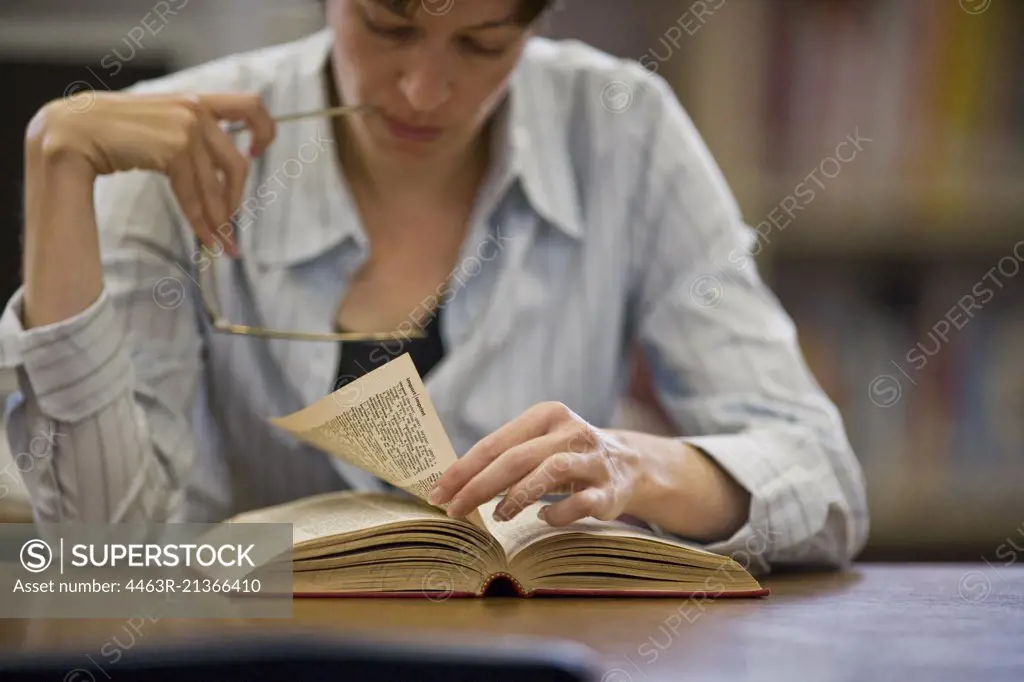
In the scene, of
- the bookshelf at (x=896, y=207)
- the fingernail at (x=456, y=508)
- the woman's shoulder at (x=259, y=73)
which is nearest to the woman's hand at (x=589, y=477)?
the fingernail at (x=456, y=508)

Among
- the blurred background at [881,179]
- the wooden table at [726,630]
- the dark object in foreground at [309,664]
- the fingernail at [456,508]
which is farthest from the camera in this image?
the blurred background at [881,179]

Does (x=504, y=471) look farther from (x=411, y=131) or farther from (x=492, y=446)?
(x=411, y=131)

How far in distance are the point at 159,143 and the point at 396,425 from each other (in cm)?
38

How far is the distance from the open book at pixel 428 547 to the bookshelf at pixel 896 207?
1.15 meters

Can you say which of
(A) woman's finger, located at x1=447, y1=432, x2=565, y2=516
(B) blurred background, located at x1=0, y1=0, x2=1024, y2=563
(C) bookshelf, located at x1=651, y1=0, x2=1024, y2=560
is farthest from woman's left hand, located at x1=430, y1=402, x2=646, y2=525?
(C) bookshelf, located at x1=651, y1=0, x2=1024, y2=560

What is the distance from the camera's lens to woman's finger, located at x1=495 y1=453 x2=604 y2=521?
738mm

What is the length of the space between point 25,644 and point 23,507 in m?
0.74

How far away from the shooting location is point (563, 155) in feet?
4.08

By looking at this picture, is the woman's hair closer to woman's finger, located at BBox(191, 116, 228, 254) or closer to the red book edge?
woman's finger, located at BBox(191, 116, 228, 254)

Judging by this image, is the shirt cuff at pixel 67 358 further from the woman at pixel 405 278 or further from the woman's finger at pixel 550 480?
the woman's finger at pixel 550 480

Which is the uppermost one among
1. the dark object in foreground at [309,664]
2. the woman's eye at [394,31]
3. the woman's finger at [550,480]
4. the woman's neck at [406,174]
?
the woman's eye at [394,31]

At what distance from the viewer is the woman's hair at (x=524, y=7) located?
982 mm

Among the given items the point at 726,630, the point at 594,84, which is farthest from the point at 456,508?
the point at 594,84

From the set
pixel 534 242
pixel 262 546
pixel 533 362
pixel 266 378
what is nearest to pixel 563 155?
pixel 534 242
